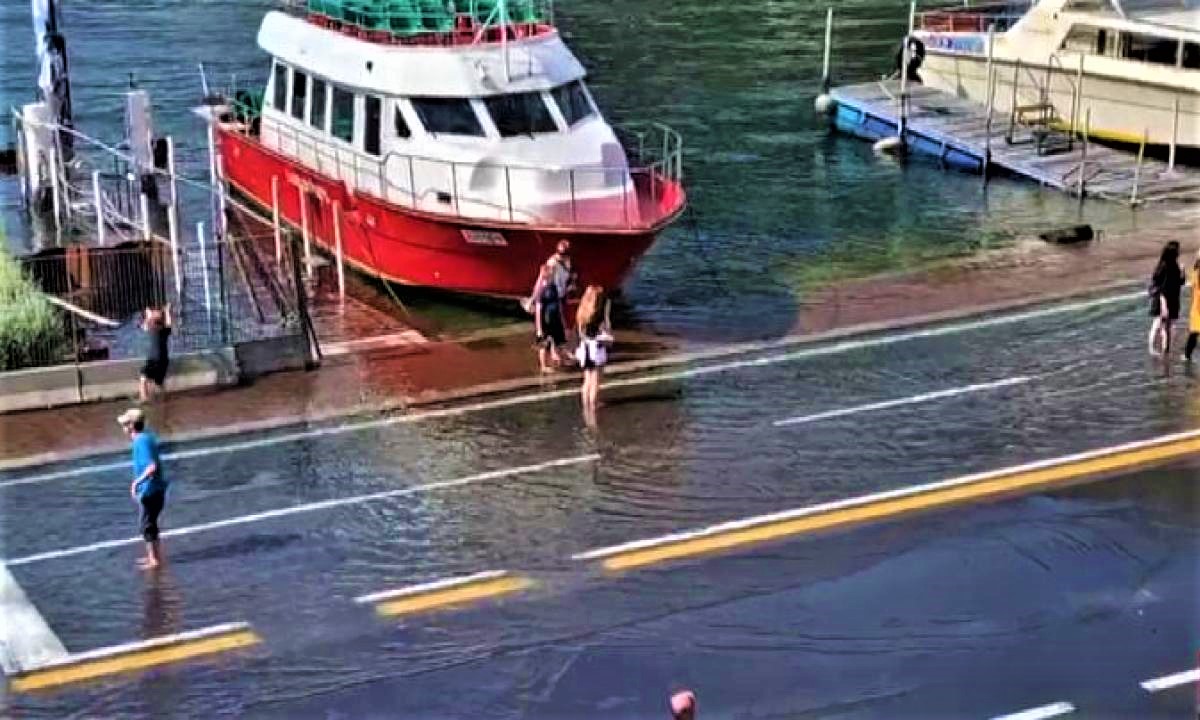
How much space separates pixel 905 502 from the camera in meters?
17.2

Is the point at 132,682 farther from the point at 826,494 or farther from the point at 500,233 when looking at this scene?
the point at 500,233

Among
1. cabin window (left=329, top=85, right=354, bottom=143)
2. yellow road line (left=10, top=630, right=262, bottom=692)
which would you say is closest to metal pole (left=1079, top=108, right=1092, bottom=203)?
cabin window (left=329, top=85, right=354, bottom=143)

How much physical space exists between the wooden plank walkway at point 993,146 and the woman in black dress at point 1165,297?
10872 mm

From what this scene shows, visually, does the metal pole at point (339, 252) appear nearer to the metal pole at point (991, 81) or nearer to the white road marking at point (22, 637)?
the white road marking at point (22, 637)

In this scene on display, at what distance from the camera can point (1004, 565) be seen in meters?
15.5

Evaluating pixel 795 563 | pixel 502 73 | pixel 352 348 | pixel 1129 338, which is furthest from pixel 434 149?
pixel 795 563

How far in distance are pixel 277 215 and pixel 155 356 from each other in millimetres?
7058

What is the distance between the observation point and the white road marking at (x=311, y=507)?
16.3m

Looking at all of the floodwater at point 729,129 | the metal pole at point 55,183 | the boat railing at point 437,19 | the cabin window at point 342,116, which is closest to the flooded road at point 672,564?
the floodwater at point 729,129

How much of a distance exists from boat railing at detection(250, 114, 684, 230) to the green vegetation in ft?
19.1

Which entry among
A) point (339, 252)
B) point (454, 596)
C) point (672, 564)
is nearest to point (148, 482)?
point (454, 596)

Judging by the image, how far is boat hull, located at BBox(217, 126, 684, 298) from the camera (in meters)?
24.1

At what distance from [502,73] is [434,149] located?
1437 mm

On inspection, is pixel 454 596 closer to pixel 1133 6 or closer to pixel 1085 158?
pixel 1085 158
